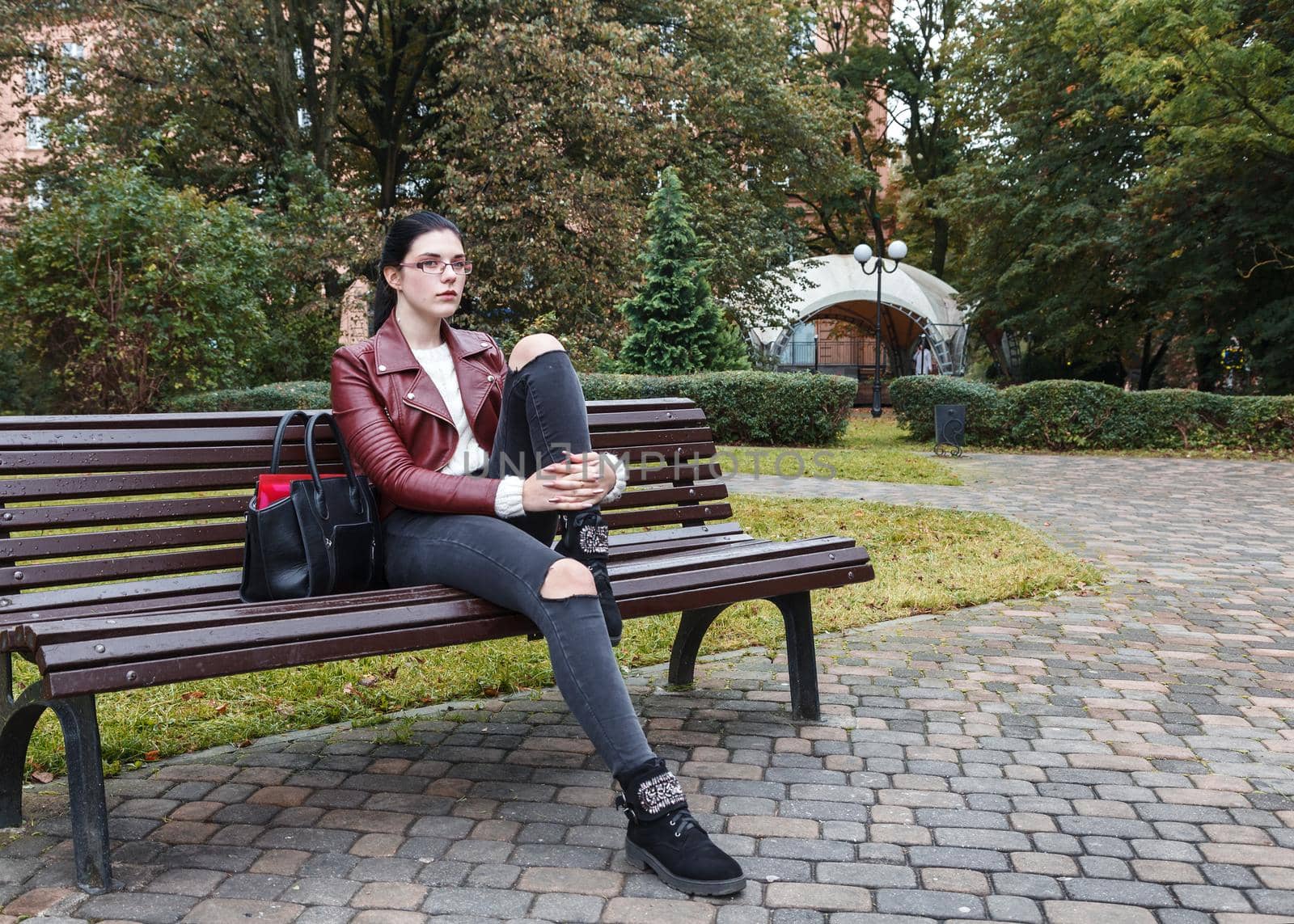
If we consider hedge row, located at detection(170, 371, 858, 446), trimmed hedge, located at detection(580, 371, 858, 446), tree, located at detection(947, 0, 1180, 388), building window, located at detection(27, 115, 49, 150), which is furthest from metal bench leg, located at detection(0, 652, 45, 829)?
tree, located at detection(947, 0, 1180, 388)

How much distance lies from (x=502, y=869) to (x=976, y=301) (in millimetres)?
26656

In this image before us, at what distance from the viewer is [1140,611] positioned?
582cm

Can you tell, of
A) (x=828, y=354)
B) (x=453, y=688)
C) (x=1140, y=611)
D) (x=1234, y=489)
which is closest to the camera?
(x=453, y=688)

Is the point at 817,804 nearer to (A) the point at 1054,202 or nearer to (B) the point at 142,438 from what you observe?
(B) the point at 142,438

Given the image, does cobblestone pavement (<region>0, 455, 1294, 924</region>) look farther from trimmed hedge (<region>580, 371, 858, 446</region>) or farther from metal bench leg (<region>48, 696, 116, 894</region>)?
trimmed hedge (<region>580, 371, 858, 446</region>)

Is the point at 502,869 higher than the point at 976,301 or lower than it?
lower

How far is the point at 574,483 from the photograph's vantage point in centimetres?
317

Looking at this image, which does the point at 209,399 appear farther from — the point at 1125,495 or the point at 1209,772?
the point at 1209,772

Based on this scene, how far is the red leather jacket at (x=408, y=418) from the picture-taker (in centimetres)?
329

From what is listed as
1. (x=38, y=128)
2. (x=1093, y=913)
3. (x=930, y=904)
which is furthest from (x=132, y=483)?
(x=38, y=128)

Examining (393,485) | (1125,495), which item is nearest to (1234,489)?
(1125,495)

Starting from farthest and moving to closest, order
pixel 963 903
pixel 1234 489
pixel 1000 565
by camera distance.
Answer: pixel 1234 489 < pixel 1000 565 < pixel 963 903

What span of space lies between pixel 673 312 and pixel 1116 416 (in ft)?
22.0

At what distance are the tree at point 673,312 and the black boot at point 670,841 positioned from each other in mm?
13938
